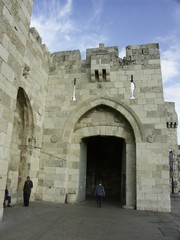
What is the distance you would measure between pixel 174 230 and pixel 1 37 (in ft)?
18.5

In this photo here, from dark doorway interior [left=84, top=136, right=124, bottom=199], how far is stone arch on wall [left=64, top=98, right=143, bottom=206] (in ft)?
17.5

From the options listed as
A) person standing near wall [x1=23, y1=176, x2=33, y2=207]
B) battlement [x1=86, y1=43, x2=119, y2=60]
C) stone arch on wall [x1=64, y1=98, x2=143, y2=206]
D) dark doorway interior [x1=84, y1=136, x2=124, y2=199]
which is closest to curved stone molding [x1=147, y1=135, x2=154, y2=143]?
stone arch on wall [x1=64, y1=98, x2=143, y2=206]

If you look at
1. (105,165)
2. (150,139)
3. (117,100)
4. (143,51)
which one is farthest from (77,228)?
(105,165)

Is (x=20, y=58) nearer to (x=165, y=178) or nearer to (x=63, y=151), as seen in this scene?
(x=63, y=151)

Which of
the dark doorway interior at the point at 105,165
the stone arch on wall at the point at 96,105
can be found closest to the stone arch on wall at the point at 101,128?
the stone arch on wall at the point at 96,105

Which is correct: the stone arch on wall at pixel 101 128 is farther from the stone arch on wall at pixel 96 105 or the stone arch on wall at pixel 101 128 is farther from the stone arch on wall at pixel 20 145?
the stone arch on wall at pixel 20 145

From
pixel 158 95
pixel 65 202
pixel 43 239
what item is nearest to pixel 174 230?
pixel 43 239

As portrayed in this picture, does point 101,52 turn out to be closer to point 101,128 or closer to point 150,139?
point 101,128

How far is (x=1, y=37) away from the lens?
4414mm

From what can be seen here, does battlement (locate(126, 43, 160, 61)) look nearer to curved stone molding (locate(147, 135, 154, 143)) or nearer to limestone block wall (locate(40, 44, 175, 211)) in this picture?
limestone block wall (locate(40, 44, 175, 211))

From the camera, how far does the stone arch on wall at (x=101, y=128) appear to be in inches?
343

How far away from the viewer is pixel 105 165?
605 inches

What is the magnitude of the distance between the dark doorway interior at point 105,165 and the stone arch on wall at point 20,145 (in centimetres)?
687

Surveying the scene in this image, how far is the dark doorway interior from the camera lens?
14805 millimetres
